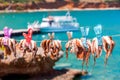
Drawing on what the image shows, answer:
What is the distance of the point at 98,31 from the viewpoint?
31594mm

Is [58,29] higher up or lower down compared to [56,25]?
lower down

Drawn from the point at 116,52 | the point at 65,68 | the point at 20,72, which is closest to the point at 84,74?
the point at 65,68

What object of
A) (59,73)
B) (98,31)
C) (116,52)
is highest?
(98,31)

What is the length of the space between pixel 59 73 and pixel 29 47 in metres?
7.34

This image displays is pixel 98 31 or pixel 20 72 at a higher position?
pixel 98 31

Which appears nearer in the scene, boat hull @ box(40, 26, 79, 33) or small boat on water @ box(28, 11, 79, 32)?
boat hull @ box(40, 26, 79, 33)

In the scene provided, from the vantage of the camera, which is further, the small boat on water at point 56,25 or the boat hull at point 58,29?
the small boat on water at point 56,25

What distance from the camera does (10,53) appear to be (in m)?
34.6

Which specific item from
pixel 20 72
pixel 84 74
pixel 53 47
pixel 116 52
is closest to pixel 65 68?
pixel 84 74

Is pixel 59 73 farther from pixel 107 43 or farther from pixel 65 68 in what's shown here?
pixel 107 43

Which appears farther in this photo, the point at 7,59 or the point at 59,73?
the point at 59,73

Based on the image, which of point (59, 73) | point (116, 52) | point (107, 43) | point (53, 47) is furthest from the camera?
point (116, 52)

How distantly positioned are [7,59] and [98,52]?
7.93 metres

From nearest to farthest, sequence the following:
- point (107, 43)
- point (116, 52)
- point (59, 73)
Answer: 1. point (107, 43)
2. point (59, 73)
3. point (116, 52)
